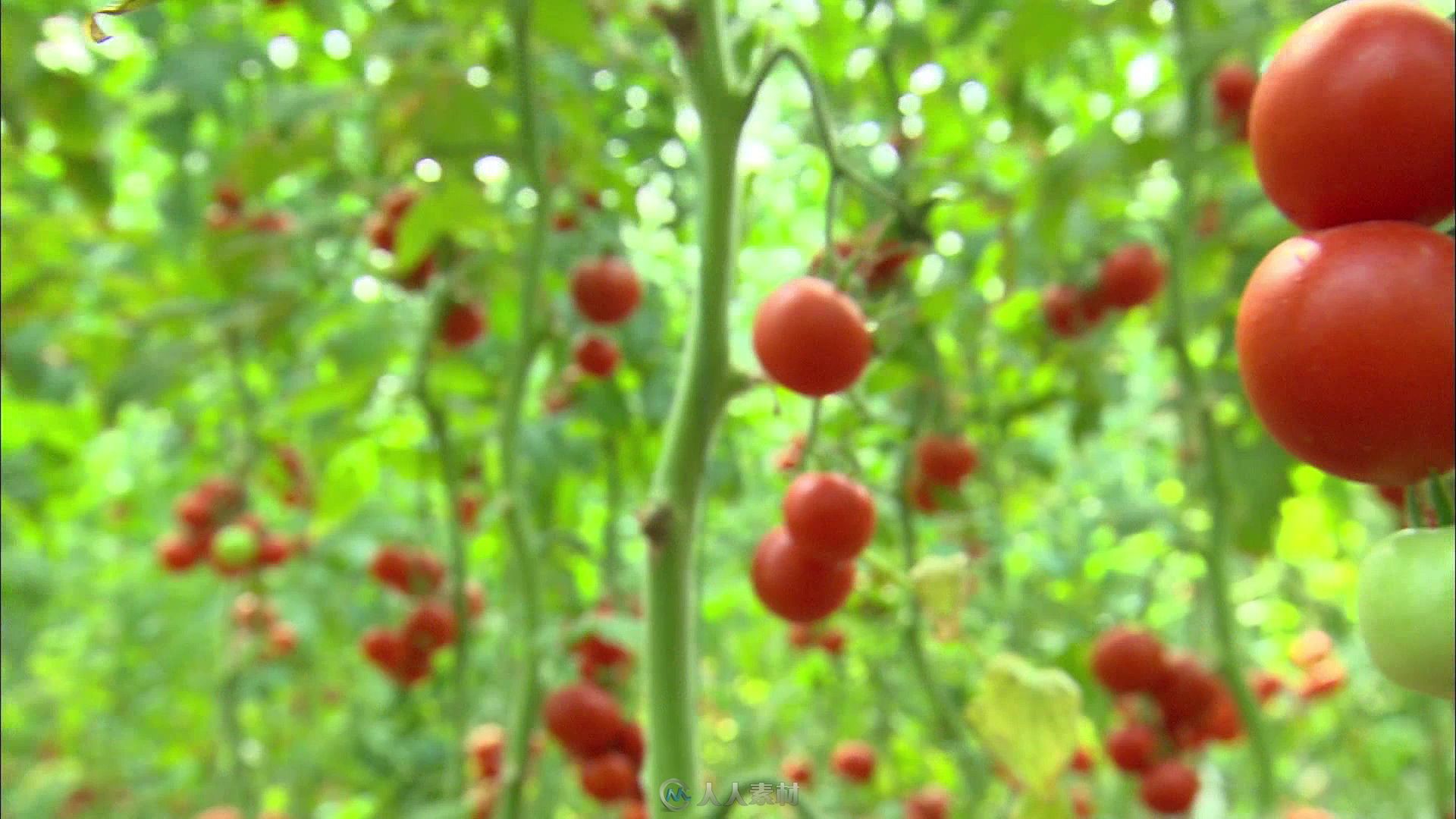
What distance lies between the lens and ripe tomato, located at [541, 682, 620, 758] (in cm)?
125

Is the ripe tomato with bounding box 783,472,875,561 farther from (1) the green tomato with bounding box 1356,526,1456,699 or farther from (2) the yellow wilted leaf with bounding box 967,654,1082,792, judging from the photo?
(1) the green tomato with bounding box 1356,526,1456,699

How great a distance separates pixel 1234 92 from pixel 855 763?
1305 millimetres

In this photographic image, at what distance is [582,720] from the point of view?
4.11ft

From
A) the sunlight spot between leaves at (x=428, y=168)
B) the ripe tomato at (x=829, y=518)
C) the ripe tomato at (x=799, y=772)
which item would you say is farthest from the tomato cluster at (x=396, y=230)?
the ripe tomato at (x=799, y=772)

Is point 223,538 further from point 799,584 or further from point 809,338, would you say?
point 809,338

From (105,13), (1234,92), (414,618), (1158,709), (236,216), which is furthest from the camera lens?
(236,216)

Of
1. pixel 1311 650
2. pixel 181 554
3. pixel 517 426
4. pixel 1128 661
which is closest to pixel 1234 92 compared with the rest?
pixel 1128 661

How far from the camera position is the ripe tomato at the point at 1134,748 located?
4.59 feet

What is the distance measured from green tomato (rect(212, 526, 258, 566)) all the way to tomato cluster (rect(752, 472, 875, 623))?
1394 mm

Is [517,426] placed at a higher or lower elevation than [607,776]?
higher

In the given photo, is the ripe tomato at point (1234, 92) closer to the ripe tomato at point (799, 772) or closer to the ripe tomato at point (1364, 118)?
the ripe tomato at point (1364, 118)

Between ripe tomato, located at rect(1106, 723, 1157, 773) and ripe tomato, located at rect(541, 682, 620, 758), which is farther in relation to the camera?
ripe tomato, located at rect(1106, 723, 1157, 773)

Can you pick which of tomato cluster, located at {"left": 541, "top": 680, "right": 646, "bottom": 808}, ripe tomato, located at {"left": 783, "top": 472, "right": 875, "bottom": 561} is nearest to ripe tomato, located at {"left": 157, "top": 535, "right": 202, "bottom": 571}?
tomato cluster, located at {"left": 541, "top": 680, "right": 646, "bottom": 808}

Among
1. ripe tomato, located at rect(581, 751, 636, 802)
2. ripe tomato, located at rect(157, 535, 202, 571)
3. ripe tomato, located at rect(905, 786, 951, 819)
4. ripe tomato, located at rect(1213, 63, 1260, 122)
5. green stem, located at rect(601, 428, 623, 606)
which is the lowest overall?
ripe tomato, located at rect(905, 786, 951, 819)
